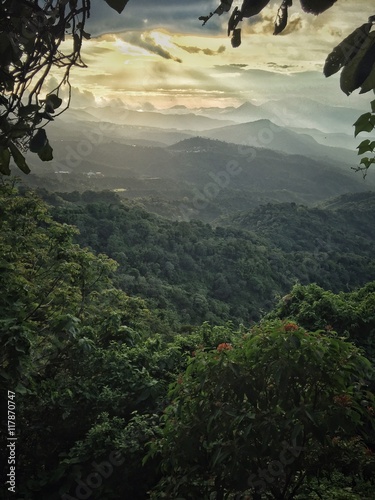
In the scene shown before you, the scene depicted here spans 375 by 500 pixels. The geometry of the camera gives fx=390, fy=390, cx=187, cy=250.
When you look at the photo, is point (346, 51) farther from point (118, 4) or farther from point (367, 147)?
point (367, 147)

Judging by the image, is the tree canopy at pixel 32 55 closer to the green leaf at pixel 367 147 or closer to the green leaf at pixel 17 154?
the green leaf at pixel 17 154

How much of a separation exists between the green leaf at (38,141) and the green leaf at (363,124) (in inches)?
30.9

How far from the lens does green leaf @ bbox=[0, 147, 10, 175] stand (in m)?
0.84

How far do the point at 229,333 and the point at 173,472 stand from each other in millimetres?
4274

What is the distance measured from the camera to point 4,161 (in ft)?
2.84

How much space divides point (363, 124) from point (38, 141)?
2.73ft

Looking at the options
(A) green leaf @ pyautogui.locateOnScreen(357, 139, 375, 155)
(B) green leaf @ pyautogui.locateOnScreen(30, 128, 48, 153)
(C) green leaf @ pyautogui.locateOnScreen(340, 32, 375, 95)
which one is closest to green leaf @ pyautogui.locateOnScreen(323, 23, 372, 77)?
(C) green leaf @ pyautogui.locateOnScreen(340, 32, 375, 95)

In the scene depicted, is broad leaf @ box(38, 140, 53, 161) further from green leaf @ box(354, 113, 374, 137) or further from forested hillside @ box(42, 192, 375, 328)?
forested hillside @ box(42, 192, 375, 328)

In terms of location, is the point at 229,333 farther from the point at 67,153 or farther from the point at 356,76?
the point at 67,153

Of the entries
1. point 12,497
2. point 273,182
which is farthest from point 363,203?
point 12,497

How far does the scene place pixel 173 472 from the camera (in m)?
2.17

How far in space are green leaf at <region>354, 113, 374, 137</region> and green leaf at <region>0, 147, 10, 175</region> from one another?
2.84 ft

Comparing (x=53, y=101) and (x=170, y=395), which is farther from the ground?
(x=53, y=101)

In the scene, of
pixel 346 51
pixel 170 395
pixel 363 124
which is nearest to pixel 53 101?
pixel 346 51
